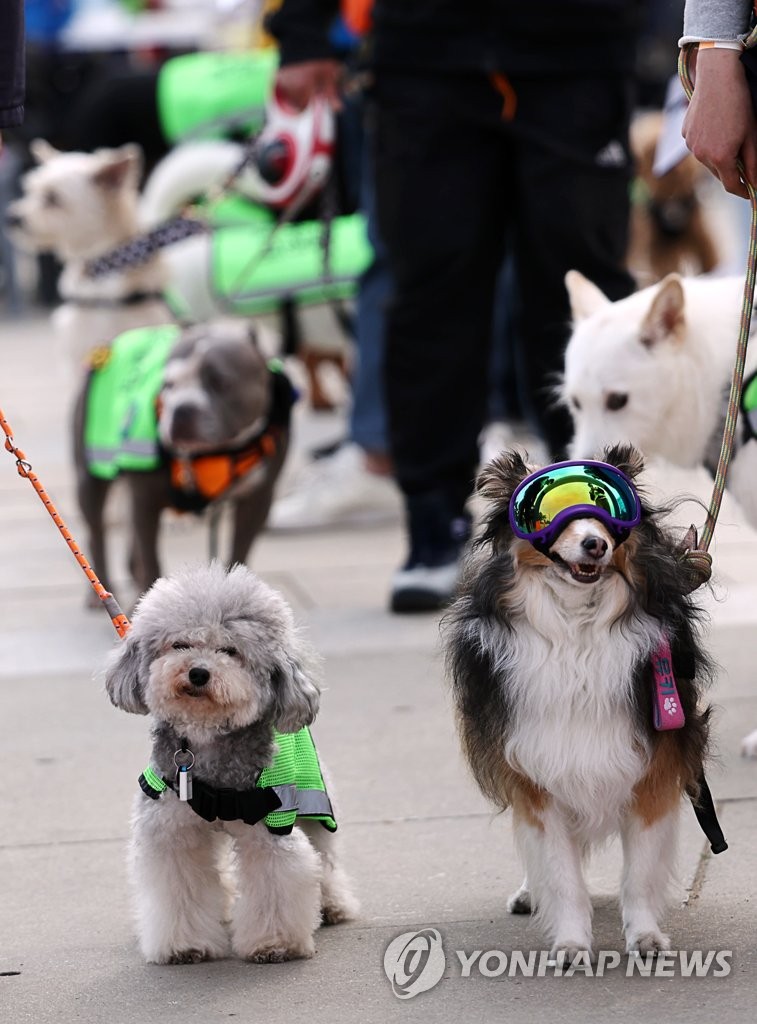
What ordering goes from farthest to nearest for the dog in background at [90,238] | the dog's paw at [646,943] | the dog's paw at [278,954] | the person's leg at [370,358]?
the dog in background at [90,238], the person's leg at [370,358], the dog's paw at [278,954], the dog's paw at [646,943]

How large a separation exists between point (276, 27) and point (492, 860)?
358 cm

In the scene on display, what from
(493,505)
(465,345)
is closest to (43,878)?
(493,505)

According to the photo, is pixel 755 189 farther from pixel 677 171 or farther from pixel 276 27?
pixel 677 171

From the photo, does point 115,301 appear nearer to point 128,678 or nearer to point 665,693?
point 128,678

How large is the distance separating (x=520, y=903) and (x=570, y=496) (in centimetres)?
96

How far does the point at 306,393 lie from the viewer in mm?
10945

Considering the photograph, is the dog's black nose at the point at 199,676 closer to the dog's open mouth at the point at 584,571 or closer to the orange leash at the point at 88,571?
the orange leash at the point at 88,571

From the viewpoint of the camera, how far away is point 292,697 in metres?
3.12

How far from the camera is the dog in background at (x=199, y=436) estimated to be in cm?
561

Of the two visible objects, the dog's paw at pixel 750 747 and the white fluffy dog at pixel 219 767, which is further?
the dog's paw at pixel 750 747

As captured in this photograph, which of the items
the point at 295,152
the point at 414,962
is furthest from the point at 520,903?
the point at 295,152

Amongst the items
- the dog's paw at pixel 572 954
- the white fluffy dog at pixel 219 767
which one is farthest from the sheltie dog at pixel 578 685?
the white fluffy dog at pixel 219 767

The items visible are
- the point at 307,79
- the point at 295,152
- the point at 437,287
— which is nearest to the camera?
the point at 437,287

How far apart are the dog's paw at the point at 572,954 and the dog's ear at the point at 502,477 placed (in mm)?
844
